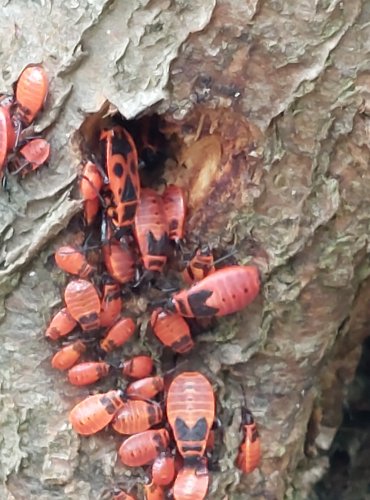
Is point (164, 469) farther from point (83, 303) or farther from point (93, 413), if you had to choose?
point (83, 303)

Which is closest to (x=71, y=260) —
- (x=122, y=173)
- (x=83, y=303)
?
(x=83, y=303)

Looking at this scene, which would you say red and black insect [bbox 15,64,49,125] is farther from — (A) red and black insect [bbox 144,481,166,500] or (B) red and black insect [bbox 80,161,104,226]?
(A) red and black insect [bbox 144,481,166,500]

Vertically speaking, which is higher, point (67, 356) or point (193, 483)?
point (67, 356)

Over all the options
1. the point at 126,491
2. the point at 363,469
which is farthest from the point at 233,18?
the point at 363,469

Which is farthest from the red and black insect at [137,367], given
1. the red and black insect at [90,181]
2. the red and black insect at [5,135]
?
the red and black insect at [5,135]

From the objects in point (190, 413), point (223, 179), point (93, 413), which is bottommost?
point (190, 413)

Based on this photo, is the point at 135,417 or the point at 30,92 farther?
the point at 135,417

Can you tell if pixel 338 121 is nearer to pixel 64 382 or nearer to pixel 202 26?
pixel 202 26
